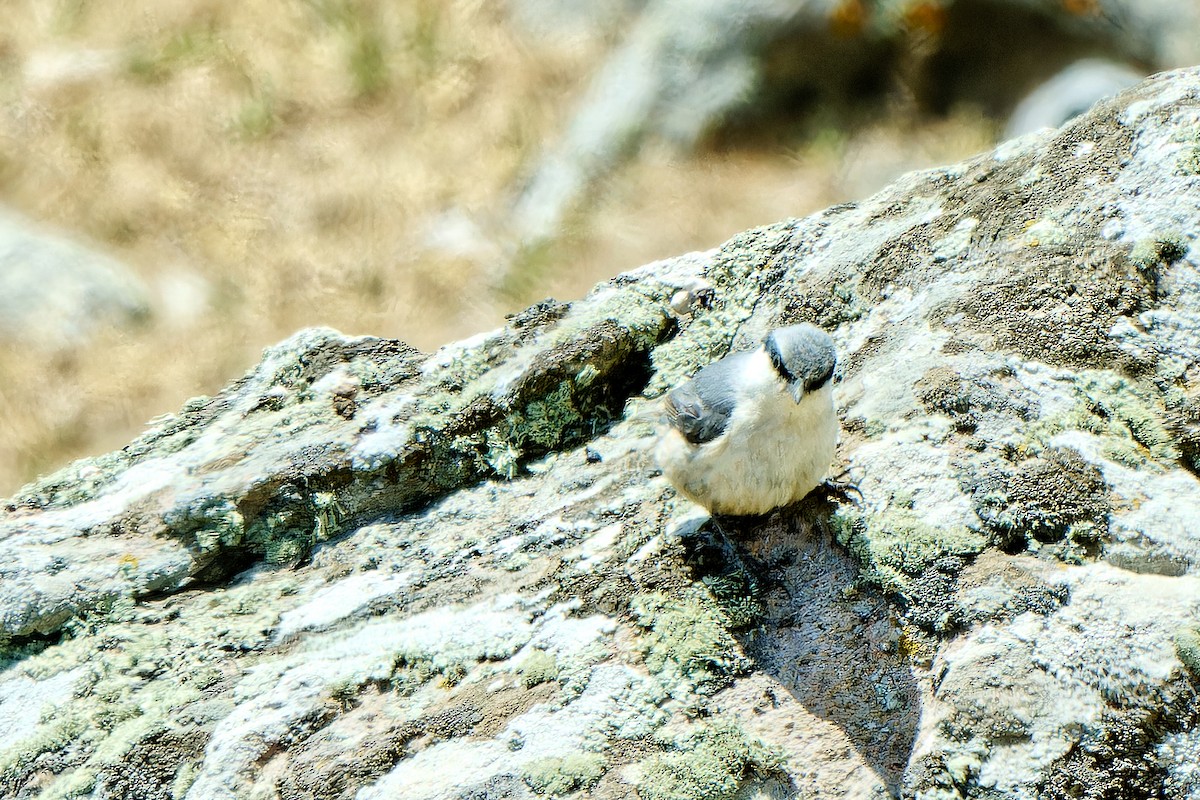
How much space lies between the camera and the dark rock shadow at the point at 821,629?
7.82ft

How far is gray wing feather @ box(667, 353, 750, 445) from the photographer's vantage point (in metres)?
2.97

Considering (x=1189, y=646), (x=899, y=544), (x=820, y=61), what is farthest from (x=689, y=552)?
(x=820, y=61)

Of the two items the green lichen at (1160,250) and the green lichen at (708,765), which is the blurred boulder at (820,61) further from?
the green lichen at (708,765)

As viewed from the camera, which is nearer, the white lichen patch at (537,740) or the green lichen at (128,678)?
the white lichen patch at (537,740)

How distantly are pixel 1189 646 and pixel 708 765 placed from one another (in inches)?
47.1

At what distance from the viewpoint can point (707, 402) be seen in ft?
9.94

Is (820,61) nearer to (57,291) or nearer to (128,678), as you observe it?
(57,291)

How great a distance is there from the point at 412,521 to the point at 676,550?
0.98m

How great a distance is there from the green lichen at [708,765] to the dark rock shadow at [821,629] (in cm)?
21

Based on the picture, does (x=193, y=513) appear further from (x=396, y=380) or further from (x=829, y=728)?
(x=829, y=728)

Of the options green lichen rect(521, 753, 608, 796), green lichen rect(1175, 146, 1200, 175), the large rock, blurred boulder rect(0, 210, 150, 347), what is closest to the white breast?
the large rock

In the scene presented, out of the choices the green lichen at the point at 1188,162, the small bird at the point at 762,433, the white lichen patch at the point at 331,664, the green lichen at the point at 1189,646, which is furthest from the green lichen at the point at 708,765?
the green lichen at the point at 1188,162

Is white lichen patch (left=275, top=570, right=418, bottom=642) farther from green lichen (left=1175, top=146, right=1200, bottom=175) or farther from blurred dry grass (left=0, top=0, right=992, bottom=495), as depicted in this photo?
blurred dry grass (left=0, top=0, right=992, bottom=495)

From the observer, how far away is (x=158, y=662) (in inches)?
110
